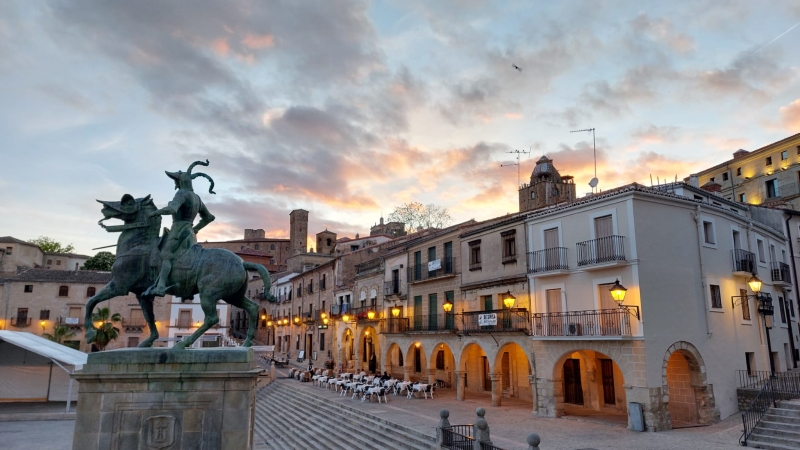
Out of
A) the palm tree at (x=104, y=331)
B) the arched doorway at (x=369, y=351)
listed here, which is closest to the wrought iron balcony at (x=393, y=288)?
the arched doorway at (x=369, y=351)

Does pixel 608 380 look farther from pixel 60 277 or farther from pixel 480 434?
pixel 60 277

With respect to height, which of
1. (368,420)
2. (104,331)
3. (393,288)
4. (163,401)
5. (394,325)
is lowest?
(368,420)

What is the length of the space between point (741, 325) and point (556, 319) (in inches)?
316

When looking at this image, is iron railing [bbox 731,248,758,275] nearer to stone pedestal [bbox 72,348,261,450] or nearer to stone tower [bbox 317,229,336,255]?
stone pedestal [bbox 72,348,261,450]

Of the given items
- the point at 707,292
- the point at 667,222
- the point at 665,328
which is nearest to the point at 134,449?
the point at 665,328

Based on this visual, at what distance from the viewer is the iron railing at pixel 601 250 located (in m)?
19.6

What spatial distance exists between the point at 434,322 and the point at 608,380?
10.1 meters

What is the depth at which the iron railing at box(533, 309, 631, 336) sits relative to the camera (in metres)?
19.1

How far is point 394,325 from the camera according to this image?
33.3m

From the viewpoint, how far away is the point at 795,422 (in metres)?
15.8

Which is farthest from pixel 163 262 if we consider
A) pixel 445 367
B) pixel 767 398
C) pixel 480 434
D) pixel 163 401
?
pixel 445 367

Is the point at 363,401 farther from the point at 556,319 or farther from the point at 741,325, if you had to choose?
the point at 741,325

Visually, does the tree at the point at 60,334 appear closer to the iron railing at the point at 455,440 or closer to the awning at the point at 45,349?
the awning at the point at 45,349

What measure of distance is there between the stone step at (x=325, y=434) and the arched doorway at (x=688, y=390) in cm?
1112
